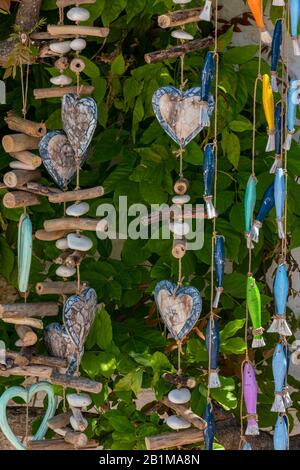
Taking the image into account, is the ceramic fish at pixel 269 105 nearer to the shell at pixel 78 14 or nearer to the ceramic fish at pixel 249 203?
the ceramic fish at pixel 249 203

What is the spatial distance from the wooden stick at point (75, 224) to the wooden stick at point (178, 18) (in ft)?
0.92

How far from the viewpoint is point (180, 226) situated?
1620 mm

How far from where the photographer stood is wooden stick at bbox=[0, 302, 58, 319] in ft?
5.52

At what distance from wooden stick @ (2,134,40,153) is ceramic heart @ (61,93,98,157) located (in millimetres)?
75

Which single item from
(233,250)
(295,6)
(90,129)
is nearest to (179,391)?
(233,250)

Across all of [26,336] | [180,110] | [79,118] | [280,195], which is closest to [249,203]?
[280,195]

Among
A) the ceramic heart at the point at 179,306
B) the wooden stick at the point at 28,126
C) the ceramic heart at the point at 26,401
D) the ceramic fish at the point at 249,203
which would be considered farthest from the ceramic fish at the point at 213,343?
the wooden stick at the point at 28,126

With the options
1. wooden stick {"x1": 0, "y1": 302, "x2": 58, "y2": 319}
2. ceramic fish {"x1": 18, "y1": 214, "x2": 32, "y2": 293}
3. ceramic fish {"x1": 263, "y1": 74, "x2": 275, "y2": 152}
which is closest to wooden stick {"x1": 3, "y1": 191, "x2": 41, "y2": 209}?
ceramic fish {"x1": 18, "y1": 214, "x2": 32, "y2": 293}

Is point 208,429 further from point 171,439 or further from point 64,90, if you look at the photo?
point 64,90

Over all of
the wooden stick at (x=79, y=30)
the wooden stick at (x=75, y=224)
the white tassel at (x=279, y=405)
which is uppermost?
the wooden stick at (x=79, y=30)

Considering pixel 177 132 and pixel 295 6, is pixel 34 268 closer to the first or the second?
pixel 177 132

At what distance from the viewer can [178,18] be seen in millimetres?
1573

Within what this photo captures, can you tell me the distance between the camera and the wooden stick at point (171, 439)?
1625 millimetres

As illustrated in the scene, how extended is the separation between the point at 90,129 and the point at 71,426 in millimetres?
421
